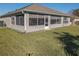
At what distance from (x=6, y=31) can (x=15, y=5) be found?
40 cm

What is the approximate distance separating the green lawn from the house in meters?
0.09

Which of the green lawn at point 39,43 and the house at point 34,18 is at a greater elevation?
the house at point 34,18

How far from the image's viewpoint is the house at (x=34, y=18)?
6156 mm

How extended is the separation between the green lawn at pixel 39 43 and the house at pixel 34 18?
9cm

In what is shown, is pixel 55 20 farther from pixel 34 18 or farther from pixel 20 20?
pixel 20 20

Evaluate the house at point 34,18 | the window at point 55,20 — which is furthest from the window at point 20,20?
the window at point 55,20

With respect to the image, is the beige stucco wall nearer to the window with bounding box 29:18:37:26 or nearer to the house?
the house

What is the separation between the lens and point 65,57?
6.17m

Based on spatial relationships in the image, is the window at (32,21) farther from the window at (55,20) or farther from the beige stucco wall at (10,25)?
the window at (55,20)

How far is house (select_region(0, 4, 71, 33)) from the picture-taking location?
616 centimetres

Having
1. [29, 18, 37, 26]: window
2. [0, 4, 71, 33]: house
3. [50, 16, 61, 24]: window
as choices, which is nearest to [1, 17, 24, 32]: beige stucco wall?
[0, 4, 71, 33]: house

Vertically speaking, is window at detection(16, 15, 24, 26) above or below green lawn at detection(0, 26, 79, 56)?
above

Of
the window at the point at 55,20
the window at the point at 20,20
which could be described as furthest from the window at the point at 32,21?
the window at the point at 55,20

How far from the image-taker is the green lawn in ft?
20.2
